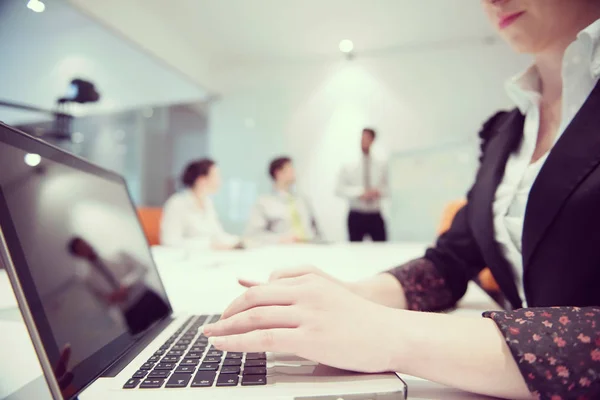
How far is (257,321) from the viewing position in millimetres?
328

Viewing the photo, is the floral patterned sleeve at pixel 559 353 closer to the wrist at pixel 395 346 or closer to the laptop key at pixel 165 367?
the wrist at pixel 395 346

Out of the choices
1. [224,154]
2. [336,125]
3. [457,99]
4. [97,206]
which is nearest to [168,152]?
[224,154]

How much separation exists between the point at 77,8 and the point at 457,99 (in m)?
3.43

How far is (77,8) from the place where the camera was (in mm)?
2324

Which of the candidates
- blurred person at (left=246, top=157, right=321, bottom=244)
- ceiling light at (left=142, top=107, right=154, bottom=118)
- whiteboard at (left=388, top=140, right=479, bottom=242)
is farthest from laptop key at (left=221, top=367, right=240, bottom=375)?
ceiling light at (left=142, top=107, right=154, bottom=118)

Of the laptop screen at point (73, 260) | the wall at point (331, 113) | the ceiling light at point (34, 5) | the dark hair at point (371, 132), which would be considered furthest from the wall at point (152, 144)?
the laptop screen at point (73, 260)

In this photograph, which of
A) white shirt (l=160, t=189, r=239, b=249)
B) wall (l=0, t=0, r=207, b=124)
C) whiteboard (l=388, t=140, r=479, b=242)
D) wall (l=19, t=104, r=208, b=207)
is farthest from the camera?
wall (l=19, t=104, r=208, b=207)

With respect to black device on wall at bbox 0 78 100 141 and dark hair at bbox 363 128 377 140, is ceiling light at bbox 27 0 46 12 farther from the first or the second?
dark hair at bbox 363 128 377 140

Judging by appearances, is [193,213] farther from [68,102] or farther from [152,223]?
[68,102]

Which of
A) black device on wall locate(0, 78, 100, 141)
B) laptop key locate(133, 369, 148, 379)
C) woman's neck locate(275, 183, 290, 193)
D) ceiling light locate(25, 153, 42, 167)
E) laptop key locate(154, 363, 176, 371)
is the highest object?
black device on wall locate(0, 78, 100, 141)

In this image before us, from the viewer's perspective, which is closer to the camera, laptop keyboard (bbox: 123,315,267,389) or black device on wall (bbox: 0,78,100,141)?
laptop keyboard (bbox: 123,315,267,389)

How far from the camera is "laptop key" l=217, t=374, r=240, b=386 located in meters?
0.30

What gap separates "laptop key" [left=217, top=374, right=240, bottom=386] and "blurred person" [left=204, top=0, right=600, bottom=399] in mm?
24

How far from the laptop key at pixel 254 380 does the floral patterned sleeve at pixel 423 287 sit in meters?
0.38
